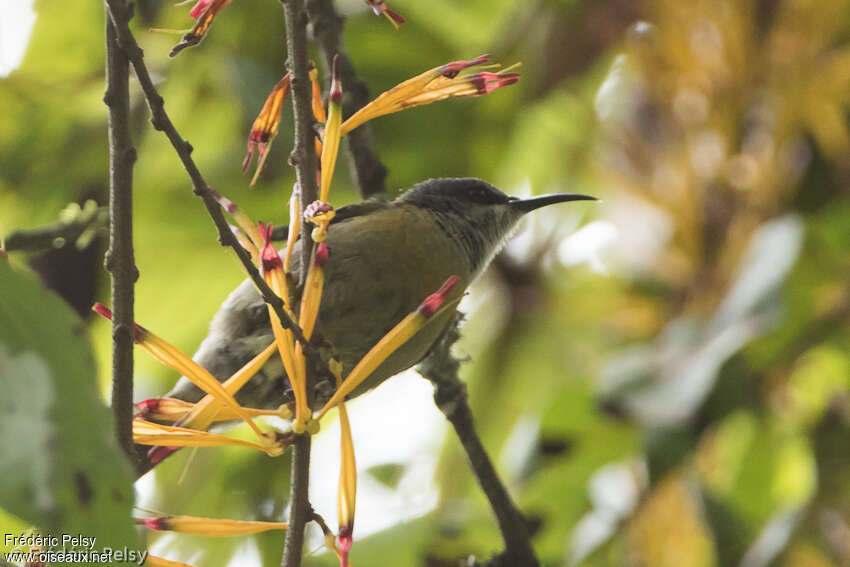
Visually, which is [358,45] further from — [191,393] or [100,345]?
[191,393]

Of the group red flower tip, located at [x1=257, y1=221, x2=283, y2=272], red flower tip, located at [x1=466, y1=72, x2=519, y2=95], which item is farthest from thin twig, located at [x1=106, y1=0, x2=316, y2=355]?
red flower tip, located at [x1=466, y1=72, x2=519, y2=95]

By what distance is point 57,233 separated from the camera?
221cm

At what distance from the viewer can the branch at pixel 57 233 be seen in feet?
6.94

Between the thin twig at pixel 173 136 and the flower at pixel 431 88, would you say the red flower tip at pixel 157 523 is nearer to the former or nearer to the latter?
the thin twig at pixel 173 136

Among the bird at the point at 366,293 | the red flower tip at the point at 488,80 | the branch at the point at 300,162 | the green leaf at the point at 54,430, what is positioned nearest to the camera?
the green leaf at the point at 54,430

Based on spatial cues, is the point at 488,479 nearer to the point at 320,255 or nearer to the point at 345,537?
the point at 345,537

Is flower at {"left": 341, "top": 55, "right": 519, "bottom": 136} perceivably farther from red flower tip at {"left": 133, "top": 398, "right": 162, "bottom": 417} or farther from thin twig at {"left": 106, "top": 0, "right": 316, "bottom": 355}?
red flower tip at {"left": 133, "top": 398, "right": 162, "bottom": 417}

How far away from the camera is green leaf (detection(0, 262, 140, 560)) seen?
42.9 inches

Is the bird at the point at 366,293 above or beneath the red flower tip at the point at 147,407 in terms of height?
above

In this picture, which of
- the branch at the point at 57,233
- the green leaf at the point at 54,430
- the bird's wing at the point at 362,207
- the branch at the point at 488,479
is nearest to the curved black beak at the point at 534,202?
the bird's wing at the point at 362,207

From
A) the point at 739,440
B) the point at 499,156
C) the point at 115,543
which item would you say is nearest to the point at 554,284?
the point at 499,156

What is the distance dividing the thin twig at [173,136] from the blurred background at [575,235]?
194 cm

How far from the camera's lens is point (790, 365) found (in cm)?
434

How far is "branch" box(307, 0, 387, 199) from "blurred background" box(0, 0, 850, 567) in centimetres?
68
